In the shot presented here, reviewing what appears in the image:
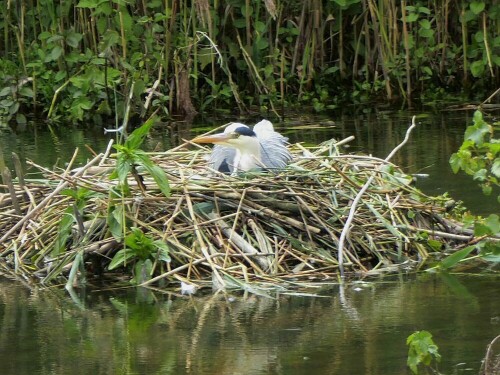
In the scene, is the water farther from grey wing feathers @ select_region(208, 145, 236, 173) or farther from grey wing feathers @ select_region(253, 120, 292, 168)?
grey wing feathers @ select_region(208, 145, 236, 173)

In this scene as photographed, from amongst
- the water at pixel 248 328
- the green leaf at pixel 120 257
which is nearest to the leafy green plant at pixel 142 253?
the green leaf at pixel 120 257

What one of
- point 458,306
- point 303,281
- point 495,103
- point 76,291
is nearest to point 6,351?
point 76,291

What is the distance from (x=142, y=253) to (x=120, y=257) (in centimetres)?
13

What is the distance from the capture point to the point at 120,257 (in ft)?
20.3

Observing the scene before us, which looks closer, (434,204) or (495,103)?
(434,204)

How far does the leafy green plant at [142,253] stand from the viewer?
621 centimetres

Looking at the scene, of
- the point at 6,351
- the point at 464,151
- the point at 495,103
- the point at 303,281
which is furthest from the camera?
the point at 495,103

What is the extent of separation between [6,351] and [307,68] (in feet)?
28.2

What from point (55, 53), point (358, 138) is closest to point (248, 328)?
point (358, 138)

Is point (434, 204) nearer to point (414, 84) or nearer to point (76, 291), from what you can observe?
point (76, 291)

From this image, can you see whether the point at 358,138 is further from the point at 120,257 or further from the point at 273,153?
the point at 120,257

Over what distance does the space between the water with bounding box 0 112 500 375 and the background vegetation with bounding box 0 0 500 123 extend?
5.83 meters

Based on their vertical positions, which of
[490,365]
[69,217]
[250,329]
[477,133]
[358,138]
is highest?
[477,133]

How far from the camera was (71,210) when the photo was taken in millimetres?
6461
